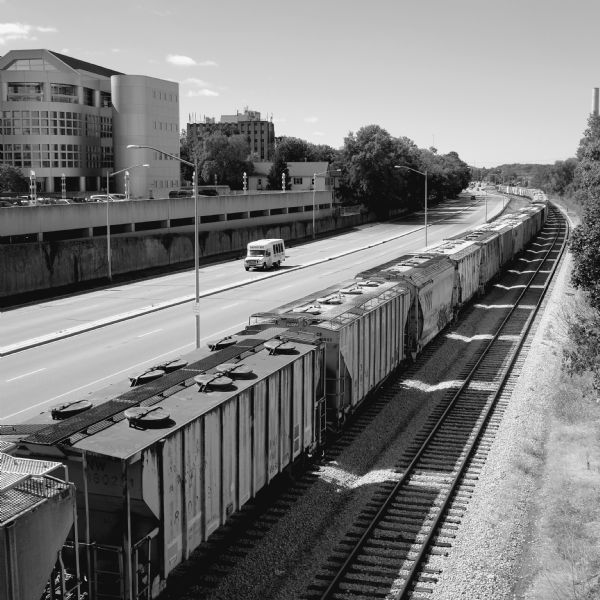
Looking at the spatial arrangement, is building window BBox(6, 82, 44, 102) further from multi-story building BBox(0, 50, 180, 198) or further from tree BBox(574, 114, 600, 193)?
tree BBox(574, 114, 600, 193)

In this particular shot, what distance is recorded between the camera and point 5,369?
30141mm

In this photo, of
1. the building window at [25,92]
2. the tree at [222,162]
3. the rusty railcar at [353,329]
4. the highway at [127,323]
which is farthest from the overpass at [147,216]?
the tree at [222,162]

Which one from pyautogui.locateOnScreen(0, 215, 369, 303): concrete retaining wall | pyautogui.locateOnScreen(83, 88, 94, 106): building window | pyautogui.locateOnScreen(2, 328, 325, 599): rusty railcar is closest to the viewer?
pyautogui.locateOnScreen(2, 328, 325, 599): rusty railcar

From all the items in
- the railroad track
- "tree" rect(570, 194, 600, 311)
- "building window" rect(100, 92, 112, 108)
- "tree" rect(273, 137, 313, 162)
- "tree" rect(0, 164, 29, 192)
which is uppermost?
"building window" rect(100, 92, 112, 108)

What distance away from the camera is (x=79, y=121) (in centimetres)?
9850

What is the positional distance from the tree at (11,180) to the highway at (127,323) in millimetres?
31688

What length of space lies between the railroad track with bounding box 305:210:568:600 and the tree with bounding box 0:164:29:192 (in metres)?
66.5

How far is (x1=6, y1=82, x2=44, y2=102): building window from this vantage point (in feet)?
316

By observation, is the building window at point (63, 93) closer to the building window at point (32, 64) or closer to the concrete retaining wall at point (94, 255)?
the building window at point (32, 64)

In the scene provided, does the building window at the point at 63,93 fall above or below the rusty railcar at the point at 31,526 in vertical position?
above

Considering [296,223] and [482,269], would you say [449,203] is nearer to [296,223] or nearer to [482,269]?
[296,223]

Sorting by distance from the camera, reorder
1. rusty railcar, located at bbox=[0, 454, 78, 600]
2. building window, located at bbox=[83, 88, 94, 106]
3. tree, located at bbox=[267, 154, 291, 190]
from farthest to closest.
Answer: tree, located at bbox=[267, 154, 291, 190], building window, located at bbox=[83, 88, 94, 106], rusty railcar, located at bbox=[0, 454, 78, 600]

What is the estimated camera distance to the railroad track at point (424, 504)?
14070 millimetres

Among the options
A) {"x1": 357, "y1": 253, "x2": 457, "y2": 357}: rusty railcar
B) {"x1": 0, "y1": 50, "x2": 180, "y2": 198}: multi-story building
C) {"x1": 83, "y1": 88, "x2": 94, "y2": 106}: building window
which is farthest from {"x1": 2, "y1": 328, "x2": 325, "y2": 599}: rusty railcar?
{"x1": 83, "y1": 88, "x2": 94, "y2": 106}: building window
